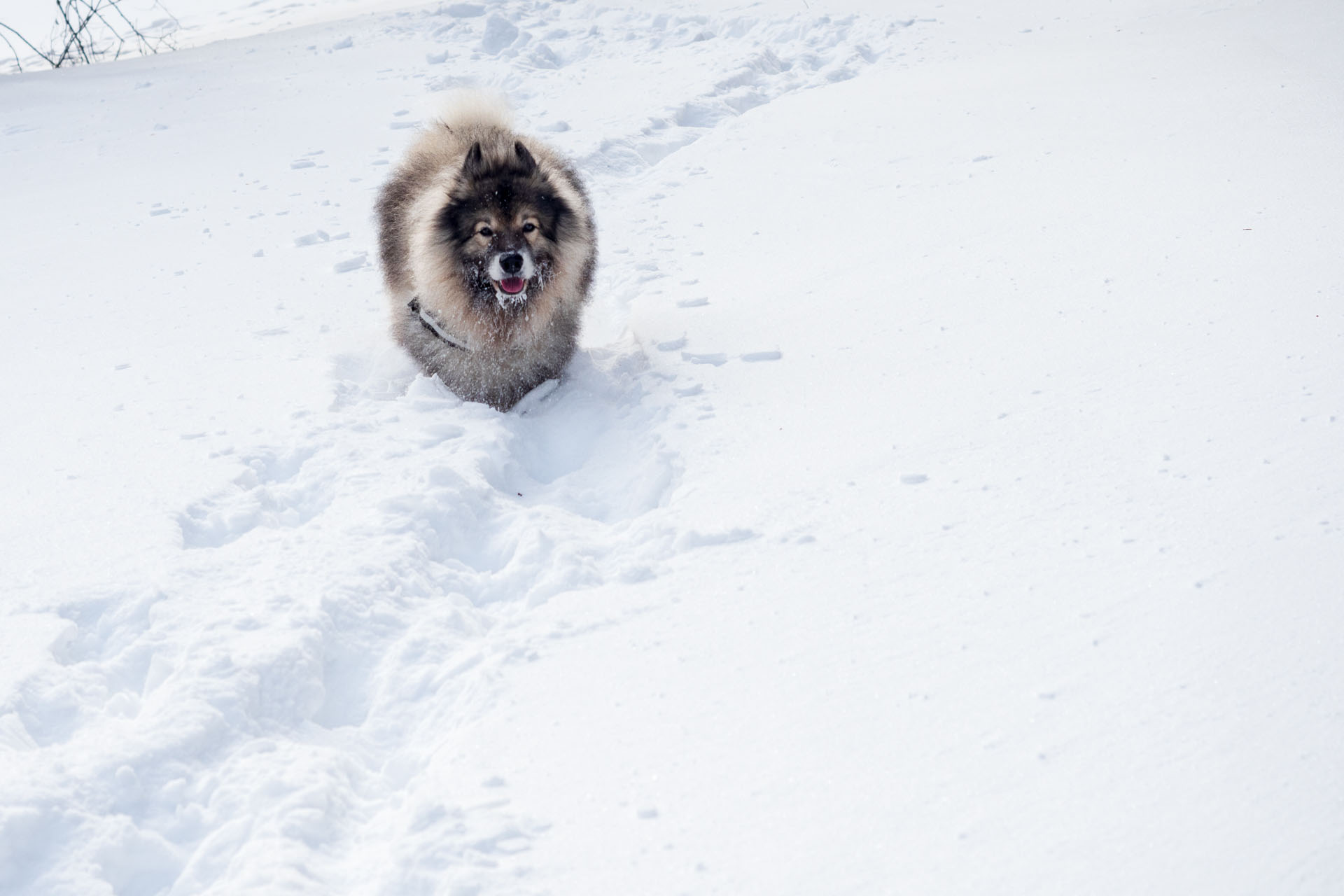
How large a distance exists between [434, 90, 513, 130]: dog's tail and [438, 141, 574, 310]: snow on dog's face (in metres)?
0.76

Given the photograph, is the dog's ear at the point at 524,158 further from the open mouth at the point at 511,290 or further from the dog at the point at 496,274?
the open mouth at the point at 511,290

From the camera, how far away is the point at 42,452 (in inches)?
130

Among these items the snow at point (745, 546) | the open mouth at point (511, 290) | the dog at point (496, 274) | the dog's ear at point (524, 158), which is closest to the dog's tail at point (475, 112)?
the dog at point (496, 274)

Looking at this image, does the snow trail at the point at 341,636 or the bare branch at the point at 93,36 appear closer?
the snow trail at the point at 341,636

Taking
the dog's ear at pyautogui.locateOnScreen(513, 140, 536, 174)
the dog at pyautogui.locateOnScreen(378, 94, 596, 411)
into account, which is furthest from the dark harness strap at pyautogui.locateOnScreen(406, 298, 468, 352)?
the dog's ear at pyautogui.locateOnScreen(513, 140, 536, 174)

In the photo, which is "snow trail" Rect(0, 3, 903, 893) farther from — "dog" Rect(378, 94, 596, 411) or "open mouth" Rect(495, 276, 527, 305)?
"open mouth" Rect(495, 276, 527, 305)

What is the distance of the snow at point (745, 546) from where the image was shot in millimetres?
1784

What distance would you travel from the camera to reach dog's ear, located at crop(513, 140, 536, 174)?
3834 mm

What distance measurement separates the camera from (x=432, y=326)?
394cm

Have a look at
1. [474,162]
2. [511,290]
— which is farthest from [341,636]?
[474,162]

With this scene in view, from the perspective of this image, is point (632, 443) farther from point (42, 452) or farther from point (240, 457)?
point (42, 452)

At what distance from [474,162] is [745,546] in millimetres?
2031

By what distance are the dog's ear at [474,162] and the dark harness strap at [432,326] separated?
56 cm

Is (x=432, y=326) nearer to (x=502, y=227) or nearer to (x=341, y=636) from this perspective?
(x=502, y=227)
